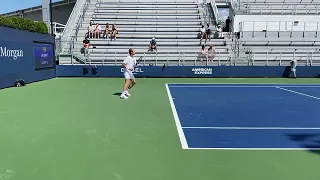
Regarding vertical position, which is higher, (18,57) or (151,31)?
(151,31)

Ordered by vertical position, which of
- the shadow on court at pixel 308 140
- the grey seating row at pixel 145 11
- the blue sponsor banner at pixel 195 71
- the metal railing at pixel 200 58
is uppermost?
the grey seating row at pixel 145 11

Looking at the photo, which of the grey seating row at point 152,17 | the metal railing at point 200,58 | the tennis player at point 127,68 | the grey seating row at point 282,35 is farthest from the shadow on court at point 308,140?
the grey seating row at point 152,17

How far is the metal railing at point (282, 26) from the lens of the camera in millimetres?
30055

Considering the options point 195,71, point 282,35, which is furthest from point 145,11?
point 282,35

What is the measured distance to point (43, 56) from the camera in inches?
747

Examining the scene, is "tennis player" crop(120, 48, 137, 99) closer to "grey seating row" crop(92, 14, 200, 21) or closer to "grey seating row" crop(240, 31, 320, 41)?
"grey seating row" crop(240, 31, 320, 41)

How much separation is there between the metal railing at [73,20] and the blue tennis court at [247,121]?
15291 millimetres

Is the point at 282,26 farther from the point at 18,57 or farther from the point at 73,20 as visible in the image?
the point at 18,57

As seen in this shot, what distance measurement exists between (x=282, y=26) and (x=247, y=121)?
2470cm

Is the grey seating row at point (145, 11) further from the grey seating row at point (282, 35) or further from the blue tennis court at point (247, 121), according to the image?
the blue tennis court at point (247, 121)

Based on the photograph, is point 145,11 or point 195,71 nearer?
point 195,71

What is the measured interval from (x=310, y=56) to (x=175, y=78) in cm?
1071

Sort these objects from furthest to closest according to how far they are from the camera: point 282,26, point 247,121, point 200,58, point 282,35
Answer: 1. point 282,26
2. point 282,35
3. point 200,58
4. point 247,121

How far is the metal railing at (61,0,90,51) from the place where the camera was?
83.9 ft
